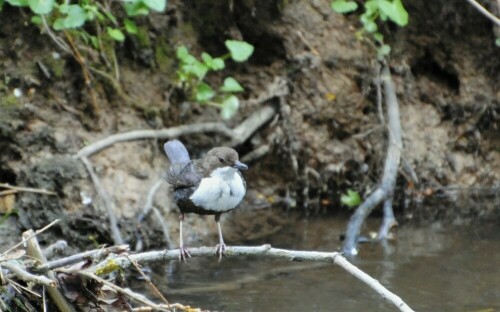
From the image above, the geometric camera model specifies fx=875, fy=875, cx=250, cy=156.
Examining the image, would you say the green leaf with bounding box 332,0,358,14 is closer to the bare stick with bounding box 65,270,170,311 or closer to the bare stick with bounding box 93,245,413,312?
the bare stick with bounding box 93,245,413,312

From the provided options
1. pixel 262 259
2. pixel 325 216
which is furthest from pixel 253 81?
pixel 262 259

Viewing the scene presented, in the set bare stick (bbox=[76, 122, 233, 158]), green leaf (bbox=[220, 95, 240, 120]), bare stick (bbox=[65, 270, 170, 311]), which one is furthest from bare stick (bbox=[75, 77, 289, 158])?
bare stick (bbox=[65, 270, 170, 311])

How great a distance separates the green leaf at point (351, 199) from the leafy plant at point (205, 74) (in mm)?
1203

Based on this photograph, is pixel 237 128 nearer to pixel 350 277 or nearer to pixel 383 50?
pixel 383 50

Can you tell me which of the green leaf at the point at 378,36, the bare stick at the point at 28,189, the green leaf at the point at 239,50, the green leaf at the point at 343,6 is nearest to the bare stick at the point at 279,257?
the bare stick at the point at 28,189

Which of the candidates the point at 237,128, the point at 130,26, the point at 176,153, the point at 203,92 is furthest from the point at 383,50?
the point at 176,153

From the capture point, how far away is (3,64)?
6.32 m

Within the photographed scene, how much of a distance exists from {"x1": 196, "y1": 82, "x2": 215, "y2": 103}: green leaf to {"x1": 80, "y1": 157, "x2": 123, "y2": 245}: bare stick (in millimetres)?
1026

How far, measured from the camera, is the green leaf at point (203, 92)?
6.72 meters

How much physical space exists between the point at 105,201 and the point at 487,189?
3.61m

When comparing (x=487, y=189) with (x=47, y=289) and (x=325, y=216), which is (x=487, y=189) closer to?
(x=325, y=216)

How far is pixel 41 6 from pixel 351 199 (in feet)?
10.0

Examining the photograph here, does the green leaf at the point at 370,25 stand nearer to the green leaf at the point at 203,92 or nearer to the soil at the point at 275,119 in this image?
the soil at the point at 275,119

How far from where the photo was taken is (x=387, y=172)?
7.03m
